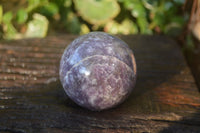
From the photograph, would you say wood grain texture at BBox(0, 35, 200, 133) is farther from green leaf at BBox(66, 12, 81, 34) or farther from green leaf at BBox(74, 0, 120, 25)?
green leaf at BBox(66, 12, 81, 34)

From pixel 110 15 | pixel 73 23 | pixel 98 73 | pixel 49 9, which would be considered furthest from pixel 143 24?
pixel 98 73

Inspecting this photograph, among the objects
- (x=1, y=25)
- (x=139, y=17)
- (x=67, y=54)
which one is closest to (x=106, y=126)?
(x=67, y=54)

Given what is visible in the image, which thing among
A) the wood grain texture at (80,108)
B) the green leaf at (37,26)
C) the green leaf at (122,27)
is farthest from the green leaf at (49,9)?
the green leaf at (122,27)

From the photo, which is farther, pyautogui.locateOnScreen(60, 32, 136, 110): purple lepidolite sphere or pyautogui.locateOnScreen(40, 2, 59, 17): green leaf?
pyautogui.locateOnScreen(40, 2, 59, 17): green leaf

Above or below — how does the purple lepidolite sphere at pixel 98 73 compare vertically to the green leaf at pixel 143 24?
above

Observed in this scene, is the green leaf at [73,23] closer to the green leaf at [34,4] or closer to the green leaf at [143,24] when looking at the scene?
the green leaf at [34,4]

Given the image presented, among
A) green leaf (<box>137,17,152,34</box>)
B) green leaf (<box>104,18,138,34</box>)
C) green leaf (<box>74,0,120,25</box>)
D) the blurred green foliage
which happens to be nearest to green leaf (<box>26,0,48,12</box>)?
the blurred green foliage
